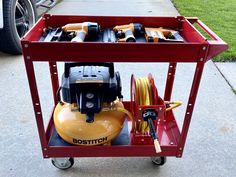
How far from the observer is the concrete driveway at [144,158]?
164 cm

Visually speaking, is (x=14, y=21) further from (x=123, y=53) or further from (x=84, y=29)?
(x=123, y=53)

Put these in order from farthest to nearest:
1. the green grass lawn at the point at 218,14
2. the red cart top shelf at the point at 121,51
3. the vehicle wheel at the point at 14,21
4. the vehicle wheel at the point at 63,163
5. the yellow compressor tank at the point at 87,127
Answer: the green grass lawn at the point at 218,14, the vehicle wheel at the point at 14,21, the vehicle wheel at the point at 63,163, the yellow compressor tank at the point at 87,127, the red cart top shelf at the point at 121,51

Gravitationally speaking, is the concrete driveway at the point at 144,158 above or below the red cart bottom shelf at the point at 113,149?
below

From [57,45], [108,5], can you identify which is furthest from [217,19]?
[57,45]

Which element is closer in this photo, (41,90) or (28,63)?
(28,63)

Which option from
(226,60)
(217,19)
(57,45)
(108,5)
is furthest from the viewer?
(108,5)

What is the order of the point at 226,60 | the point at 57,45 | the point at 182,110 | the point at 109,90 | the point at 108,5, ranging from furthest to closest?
the point at 108,5 → the point at 226,60 → the point at 182,110 → the point at 109,90 → the point at 57,45

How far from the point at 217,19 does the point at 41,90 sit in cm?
299

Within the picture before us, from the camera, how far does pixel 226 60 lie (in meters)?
3.04

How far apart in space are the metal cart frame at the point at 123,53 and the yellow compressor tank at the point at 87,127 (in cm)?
4

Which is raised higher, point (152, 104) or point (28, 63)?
point (28, 63)

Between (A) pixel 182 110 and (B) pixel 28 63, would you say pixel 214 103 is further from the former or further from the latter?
(B) pixel 28 63

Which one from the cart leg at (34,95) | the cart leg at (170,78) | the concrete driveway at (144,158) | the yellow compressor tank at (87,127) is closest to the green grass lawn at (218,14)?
the concrete driveway at (144,158)

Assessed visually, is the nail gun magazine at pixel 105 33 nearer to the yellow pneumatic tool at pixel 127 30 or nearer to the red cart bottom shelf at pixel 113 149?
the yellow pneumatic tool at pixel 127 30
